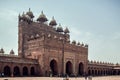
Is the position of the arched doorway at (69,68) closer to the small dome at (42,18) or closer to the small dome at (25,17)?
the small dome at (42,18)

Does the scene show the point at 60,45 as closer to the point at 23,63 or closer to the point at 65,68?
the point at 65,68

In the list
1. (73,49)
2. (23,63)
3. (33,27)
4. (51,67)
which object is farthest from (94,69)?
(23,63)

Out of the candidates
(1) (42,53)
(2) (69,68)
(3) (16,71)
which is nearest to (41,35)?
(1) (42,53)

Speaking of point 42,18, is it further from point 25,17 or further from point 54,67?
point 54,67

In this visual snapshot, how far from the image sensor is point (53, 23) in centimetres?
5116

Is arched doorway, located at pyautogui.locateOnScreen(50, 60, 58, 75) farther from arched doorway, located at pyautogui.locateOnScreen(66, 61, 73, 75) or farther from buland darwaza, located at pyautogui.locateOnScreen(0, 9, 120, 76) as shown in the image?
arched doorway, located at pyautogui.locateOnScreen(66, 61, 73, 75)

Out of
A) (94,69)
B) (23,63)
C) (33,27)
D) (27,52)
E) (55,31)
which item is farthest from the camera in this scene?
(94,69)

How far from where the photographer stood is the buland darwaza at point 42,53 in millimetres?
35638

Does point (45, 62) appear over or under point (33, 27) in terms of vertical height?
under

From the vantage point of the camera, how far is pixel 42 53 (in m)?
38.1

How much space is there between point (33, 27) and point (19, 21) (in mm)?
3122

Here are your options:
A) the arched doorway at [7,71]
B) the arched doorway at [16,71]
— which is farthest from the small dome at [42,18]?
the arched doorway at [7,71]

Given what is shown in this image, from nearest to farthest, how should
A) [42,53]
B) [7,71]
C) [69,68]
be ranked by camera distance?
[7,71] → [42,53] → [69,68]

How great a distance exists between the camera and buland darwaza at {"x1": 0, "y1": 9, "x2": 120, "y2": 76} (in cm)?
3564
